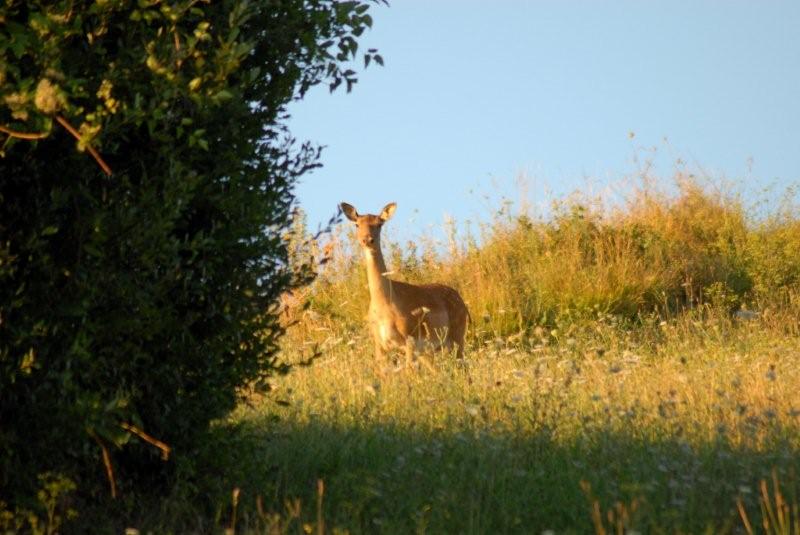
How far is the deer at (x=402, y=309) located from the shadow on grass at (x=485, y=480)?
5061mm

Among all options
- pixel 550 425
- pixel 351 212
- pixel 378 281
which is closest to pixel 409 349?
pixel 378 281

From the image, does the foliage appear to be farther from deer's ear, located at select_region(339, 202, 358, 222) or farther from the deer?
deer's ear, located at select_region(339, 202, 358, 222)

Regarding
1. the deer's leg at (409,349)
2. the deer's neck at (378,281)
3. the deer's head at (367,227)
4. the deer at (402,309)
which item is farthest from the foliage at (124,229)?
the deer's head at (367,227)

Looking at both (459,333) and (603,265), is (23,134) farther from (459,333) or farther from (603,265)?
(603,265)

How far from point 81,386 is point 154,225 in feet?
2.69

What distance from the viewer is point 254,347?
6.09 metres

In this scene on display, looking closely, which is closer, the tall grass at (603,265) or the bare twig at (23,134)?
the bare twig at (23,134)

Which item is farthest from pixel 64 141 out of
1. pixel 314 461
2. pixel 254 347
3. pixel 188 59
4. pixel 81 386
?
pixel 314 461

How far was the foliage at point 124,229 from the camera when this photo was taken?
5.08m

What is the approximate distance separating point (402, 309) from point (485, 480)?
21.0ft

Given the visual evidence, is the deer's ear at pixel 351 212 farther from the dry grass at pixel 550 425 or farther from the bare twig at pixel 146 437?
the bare twig at pixel 146 437

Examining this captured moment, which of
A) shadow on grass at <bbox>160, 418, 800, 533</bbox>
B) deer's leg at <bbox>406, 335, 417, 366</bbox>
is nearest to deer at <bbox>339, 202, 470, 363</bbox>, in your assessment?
deer's leg at <bbox>406, 335, 417, 366</bbox>

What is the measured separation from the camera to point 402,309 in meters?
12.7

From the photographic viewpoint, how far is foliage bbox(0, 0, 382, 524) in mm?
5078
